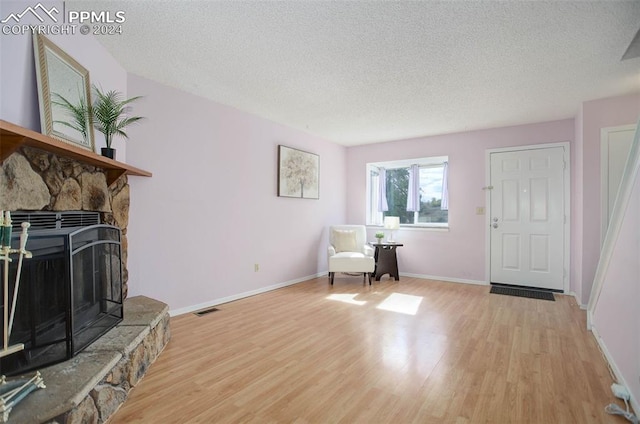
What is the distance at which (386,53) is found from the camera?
2584 mm

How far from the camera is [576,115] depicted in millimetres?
4141

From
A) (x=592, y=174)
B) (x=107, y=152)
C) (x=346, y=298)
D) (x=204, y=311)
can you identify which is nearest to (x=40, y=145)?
(x=107, y=152)

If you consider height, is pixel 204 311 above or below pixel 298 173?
below

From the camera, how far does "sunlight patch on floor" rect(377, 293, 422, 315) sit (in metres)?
3.58

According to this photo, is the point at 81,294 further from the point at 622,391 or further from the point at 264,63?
the point at 622,391

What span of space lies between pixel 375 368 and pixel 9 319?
6.89ft

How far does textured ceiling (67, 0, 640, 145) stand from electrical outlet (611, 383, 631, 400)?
2.38 metres

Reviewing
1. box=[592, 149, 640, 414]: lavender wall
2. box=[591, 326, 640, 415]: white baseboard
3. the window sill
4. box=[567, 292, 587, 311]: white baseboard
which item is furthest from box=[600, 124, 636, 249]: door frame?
the window sill

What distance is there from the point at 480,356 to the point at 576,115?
12.0 feet

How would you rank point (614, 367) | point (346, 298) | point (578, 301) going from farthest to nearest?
point (346, 298)
point (578, 301)
point (614, 367)

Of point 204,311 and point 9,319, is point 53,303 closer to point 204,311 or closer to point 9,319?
point 9,319

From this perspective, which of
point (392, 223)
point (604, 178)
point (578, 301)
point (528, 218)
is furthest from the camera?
point (392, 223)

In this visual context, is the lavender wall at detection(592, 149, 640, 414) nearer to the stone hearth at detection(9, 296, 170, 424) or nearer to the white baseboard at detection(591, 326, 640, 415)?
the white baseboard at detection(591, 326, 640, 415)

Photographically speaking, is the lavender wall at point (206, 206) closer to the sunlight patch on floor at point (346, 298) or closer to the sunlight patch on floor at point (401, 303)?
the sunlight patch on floor at point (346, 298)
